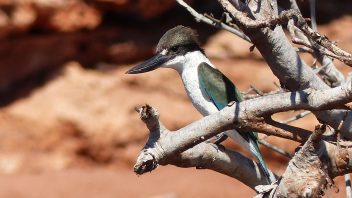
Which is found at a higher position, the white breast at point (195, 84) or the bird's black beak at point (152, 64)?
the bird's black beak at point (152, 64)

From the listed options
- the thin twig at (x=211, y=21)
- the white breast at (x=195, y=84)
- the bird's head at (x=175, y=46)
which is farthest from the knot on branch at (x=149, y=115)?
the bird's head at (x=175, y=46)

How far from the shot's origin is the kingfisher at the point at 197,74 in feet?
13.0

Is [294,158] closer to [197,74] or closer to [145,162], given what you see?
[145,162]

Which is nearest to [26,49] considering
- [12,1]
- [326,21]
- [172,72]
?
[12,1]

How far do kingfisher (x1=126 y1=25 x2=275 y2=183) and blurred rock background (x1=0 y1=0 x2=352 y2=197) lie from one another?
361cm

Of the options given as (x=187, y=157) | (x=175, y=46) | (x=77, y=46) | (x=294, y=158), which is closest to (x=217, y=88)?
(x=175, y=46)

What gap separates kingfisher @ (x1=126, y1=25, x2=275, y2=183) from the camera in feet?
13.0

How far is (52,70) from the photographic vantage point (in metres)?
8.26

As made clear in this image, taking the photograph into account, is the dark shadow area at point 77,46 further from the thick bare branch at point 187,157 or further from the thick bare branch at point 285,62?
the thick bare branch at point 285,62

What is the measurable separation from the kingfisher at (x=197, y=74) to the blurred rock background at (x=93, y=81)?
3.61 meters

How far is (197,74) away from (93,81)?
4.16m

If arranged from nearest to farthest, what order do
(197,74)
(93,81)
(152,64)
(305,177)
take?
1. (305,177)
2. (152,64)
3. (197,74)
4. (93,81)

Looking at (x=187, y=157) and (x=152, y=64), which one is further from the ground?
(x=152, y=64)

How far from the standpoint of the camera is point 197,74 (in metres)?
4.12
